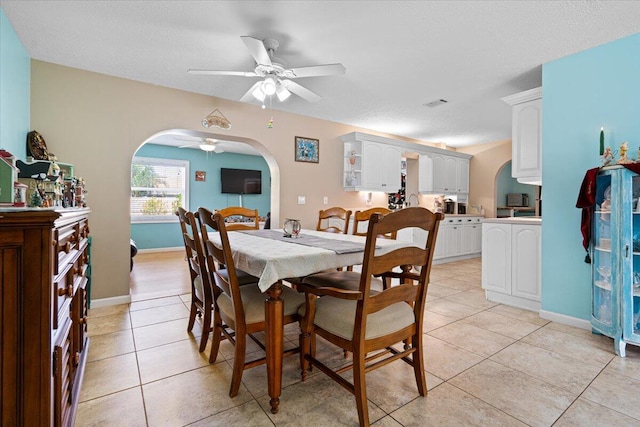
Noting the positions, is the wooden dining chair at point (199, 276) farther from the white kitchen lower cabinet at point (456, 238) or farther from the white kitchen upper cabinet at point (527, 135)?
the white kitchen lower cabinet at point (456, 238)

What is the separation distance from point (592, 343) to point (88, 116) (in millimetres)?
4951

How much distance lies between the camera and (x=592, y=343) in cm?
228

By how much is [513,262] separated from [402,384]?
2187 millimetres

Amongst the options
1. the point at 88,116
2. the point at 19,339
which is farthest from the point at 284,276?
the point at 88,116

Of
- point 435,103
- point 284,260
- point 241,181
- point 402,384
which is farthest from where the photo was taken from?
point 241,181

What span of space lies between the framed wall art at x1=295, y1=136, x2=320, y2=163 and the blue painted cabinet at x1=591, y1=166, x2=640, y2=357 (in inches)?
129

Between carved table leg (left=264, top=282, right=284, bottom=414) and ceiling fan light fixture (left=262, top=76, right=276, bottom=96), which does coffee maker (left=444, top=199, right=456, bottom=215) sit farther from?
carved table leg (left=264, top=282, right=284, bottom=414)

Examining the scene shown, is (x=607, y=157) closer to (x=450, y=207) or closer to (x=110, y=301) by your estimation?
(x=450, y=207)

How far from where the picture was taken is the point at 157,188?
6723 mm

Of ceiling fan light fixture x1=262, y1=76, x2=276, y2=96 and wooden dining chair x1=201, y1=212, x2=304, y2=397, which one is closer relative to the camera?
wooden dining chair x1=201, y1=212, x2=304, y2=397

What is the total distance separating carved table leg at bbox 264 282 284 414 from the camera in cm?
150

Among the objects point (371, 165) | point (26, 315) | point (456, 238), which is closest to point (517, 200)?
point (456, 238)

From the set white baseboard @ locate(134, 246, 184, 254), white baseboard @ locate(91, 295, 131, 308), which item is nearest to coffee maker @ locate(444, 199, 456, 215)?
white baseboard @ locate(91, 295, 131, 308)

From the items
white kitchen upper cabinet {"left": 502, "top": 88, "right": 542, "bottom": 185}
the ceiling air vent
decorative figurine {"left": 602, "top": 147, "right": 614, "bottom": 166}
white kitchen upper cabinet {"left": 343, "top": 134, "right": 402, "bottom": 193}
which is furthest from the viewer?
white kitchen upper cabinet {"left": 343, "top": 134, "right": 402, "bottom": 193}
